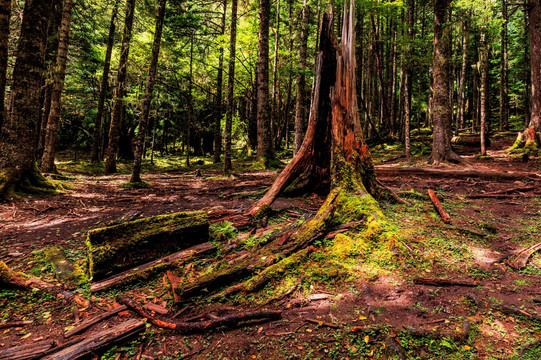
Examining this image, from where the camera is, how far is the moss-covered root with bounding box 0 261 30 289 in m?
3.91

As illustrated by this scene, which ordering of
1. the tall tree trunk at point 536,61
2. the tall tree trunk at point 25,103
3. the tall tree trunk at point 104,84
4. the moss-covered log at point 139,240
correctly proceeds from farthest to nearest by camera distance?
1. the tall tree trunk at point 104,84
2. the tall tree trunk at point 536,61
3. the tall tree trunk at point 25,103
4. the moss-covered log at point 139,240

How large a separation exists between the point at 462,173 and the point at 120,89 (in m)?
17.2

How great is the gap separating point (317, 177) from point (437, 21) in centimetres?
1133

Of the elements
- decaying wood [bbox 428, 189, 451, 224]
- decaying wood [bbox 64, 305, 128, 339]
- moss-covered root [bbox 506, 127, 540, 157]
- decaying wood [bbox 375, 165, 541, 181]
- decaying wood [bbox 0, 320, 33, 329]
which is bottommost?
decaying wood [bbox 0, 320, 33, 329]

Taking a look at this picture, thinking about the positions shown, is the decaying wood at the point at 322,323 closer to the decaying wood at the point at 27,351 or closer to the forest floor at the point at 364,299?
the forest floor at the point at 364,299

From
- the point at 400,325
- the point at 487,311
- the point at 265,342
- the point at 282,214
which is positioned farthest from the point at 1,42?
the point at 487,311

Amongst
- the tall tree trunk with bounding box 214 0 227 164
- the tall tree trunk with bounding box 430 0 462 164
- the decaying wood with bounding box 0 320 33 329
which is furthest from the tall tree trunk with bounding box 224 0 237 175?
the decaying wood with bounding box 0 320 33 329

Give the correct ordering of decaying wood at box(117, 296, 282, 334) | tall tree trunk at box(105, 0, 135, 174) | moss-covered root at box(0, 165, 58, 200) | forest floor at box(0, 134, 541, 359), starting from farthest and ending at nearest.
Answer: tall tree trunk at box(105, 0, 135, 174) → moss-covered root at box(0, 165, 58, 200) → decaying wood at box(117, 296, 282, 334) → forest floor at box(0, 134, 541, 359)

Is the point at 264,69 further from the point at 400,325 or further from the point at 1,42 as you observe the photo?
the point at 400,325

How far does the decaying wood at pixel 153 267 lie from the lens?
13.2 feet

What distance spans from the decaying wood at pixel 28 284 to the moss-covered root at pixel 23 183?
5280mm

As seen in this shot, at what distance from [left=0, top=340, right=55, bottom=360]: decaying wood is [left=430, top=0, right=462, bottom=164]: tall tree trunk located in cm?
1440

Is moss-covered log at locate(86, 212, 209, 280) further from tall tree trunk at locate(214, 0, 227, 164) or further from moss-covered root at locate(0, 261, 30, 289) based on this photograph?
tall tree trunk at locate(214, 0, 227, 164)

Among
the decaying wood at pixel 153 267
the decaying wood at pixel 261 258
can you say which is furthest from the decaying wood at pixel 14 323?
the decaying wood at pixel 261 258
